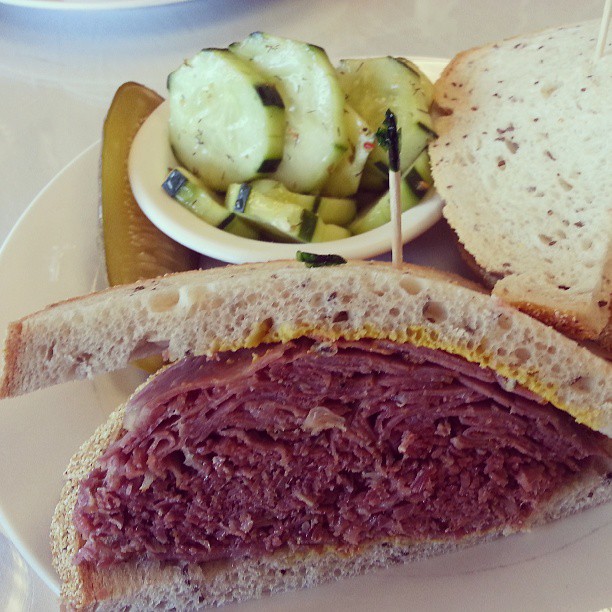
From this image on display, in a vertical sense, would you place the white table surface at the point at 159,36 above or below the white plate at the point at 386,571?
above

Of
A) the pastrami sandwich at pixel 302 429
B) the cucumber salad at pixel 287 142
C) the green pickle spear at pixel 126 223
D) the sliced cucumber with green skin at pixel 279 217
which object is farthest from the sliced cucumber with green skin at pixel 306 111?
the pastrami sandwich at pixel 302 429

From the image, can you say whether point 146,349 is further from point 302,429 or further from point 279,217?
point 279,217

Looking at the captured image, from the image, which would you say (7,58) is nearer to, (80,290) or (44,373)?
(80,290)

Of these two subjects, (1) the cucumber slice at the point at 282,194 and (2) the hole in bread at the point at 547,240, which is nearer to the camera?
(2) the hole in bread at the point at 547,240

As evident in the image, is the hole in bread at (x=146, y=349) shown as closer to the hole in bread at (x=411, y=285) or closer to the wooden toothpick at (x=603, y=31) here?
the hole in bread at (x=411, y=285)

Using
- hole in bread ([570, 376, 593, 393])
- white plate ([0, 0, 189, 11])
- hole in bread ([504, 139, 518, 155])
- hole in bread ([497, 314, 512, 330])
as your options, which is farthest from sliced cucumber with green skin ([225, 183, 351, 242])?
white plate ([0, 0, 189, 11])

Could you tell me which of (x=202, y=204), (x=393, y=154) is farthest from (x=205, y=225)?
(x=393, y=154)
